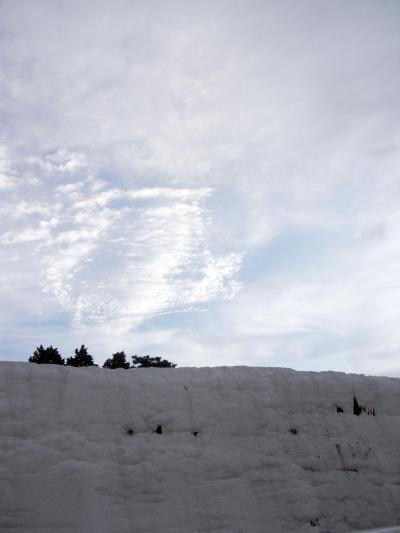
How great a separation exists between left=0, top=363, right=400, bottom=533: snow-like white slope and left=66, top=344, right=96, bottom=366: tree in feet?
39.3

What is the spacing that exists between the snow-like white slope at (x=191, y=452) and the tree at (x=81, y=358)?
12.0 metres

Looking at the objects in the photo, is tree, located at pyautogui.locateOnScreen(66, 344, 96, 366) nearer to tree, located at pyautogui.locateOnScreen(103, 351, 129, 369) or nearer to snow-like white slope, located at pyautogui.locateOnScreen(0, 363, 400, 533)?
tree, located at pyautogui.locateOnScreen(103, 351, 129, 369)

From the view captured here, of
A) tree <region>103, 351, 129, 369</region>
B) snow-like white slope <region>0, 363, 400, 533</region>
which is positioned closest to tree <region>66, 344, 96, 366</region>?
tree <region>103, 351, 129, 369</region>

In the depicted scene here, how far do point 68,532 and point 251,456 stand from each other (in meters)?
2.11

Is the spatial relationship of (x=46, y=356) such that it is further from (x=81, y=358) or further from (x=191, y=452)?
(x=191, y=452)

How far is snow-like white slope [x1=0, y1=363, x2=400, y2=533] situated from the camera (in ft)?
15.3

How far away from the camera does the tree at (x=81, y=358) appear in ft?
56.5

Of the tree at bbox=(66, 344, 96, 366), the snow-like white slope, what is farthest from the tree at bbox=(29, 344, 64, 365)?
the snow-like white slope

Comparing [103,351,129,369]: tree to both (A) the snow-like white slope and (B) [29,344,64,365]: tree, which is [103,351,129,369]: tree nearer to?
(B) [29,344,64,365]: tree

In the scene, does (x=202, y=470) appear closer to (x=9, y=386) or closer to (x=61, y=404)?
(x=61, y=404)

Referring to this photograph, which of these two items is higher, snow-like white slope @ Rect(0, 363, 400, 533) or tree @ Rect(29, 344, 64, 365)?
tree @ Rect(29, 344, 64, 365)

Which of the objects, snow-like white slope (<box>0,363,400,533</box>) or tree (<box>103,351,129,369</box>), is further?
tree (<box>103,351,129,369</box>)

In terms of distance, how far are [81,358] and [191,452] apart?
1280 centimetres

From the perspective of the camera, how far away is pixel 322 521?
18.5 ft
